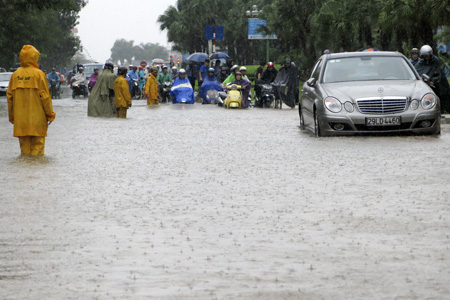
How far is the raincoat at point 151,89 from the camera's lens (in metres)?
39.3

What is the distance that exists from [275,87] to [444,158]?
21575 mm

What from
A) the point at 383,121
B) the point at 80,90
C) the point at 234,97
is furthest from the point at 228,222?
the point at 80,90

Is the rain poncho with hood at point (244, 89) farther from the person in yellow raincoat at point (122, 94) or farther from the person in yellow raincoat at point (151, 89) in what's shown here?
the person in yellow raincoat at point (122, 94)

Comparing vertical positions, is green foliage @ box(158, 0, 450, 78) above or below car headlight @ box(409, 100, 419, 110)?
above

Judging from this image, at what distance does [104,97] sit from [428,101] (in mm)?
12544

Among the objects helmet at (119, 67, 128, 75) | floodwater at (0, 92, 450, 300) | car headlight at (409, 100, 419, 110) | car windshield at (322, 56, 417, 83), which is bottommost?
floodwater at (0, 92, 450, 300)

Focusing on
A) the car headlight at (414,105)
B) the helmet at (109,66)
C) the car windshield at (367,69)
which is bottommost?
the car headlight at (414,105)

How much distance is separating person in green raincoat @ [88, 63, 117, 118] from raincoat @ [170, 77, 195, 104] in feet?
35.3

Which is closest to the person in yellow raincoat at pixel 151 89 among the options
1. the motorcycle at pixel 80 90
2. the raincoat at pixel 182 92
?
the raincoat at pixel 182 92

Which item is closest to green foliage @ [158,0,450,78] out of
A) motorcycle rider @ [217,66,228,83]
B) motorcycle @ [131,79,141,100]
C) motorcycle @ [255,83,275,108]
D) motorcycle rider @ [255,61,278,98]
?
motorcycle rider @ [255,61,278,98]

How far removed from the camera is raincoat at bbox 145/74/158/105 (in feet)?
129

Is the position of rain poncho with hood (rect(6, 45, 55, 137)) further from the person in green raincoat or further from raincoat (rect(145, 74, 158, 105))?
raincoat (rect(145, 74, 158, 105))

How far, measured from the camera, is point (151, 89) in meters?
39.4

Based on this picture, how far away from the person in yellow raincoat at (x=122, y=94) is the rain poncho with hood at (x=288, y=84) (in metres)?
8.16
